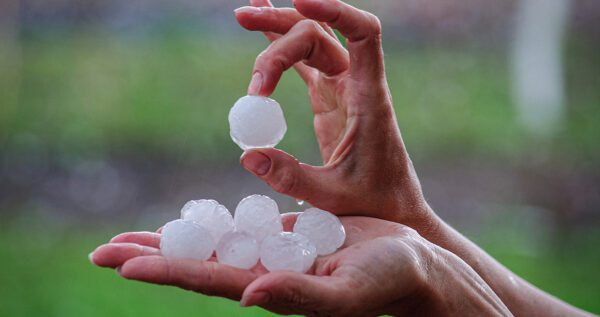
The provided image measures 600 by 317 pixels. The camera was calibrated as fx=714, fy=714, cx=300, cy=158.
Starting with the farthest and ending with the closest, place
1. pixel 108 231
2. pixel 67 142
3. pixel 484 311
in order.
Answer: pixel 67 142, pixel 108 231, pixel 484 311

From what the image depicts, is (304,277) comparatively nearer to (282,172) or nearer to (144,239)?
(282,172)

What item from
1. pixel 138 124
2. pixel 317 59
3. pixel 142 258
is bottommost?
pixel 138 124

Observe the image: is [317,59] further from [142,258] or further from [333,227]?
[142,258]

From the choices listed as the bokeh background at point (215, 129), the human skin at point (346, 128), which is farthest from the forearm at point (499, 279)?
the bokeh background at point (215, 129)

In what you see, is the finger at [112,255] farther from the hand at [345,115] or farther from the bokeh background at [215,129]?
the bokeh background at [215,129]

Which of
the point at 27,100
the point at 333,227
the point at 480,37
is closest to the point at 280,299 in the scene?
the point at 333,227

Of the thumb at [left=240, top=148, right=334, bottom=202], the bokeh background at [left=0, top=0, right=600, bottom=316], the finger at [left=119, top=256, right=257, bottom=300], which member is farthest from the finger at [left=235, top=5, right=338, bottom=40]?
the bokeh background at [left=0, top=0, right=600, bottom=316]

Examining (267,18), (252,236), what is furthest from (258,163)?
(267,18)
